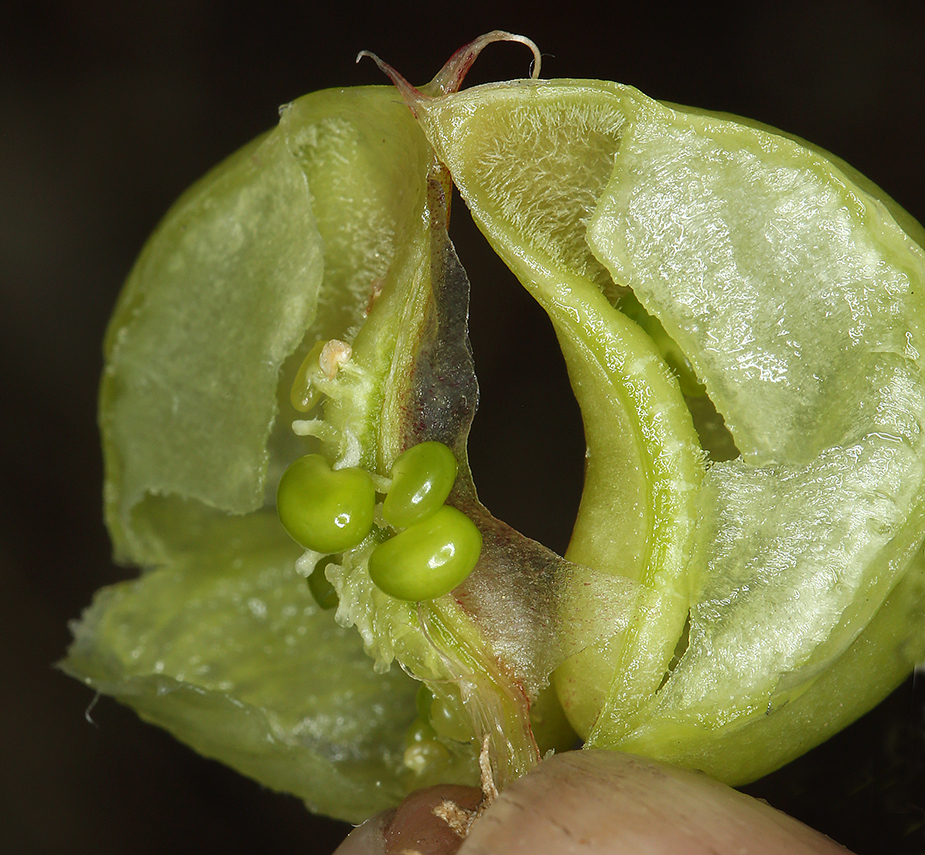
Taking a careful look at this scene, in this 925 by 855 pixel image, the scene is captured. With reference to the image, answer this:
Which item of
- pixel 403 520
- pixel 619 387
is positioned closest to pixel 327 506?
pixel 403 520

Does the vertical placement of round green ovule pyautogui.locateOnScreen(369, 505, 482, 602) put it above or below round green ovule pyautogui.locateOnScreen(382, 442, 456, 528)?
below

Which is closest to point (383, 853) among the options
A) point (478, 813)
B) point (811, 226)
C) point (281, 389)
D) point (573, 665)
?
point (478, 813)

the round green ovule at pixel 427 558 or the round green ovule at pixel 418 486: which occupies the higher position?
the round green ovule at pixel 418 486

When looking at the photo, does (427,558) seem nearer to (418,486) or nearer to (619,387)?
(418,486)

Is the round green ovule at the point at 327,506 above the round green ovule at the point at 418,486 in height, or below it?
below
